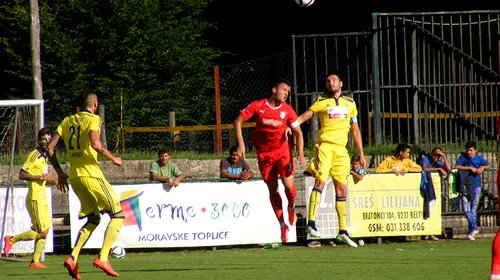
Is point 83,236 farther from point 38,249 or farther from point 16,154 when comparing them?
point 16,154

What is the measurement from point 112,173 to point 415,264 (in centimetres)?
970

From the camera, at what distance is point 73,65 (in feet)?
104

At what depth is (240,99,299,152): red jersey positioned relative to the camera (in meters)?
13.9

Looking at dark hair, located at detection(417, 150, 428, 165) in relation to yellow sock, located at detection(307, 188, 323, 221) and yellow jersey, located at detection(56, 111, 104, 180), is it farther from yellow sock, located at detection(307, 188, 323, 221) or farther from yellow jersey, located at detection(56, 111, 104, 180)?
yellow jersey, located at detection(56, 111, 104, 180)

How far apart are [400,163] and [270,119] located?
5927 mm

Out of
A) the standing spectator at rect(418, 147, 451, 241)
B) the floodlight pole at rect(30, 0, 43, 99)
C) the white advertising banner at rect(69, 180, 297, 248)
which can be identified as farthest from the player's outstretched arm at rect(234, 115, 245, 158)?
the floodlight pole at rect(30, 0, 43, 99)

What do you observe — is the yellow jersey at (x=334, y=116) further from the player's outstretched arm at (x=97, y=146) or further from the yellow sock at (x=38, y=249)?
the yellow sock at (x=38, y=249)

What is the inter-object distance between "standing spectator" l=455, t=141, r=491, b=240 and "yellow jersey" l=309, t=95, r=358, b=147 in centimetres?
623

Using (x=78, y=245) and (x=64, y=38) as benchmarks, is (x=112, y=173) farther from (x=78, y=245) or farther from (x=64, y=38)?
(x=64, y=38)

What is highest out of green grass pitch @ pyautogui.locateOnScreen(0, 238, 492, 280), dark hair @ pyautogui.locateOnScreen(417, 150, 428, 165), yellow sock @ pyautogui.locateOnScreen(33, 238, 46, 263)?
dark hair @ pyautogui.locateOnScreen(417, 150, 428, 165)

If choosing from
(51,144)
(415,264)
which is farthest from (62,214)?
(415,264)

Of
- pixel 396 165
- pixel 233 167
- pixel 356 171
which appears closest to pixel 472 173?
pixel 396 165

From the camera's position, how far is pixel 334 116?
13.9m

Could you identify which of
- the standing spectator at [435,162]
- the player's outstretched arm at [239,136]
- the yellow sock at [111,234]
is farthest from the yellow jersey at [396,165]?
the yellow sock at [111,234]
